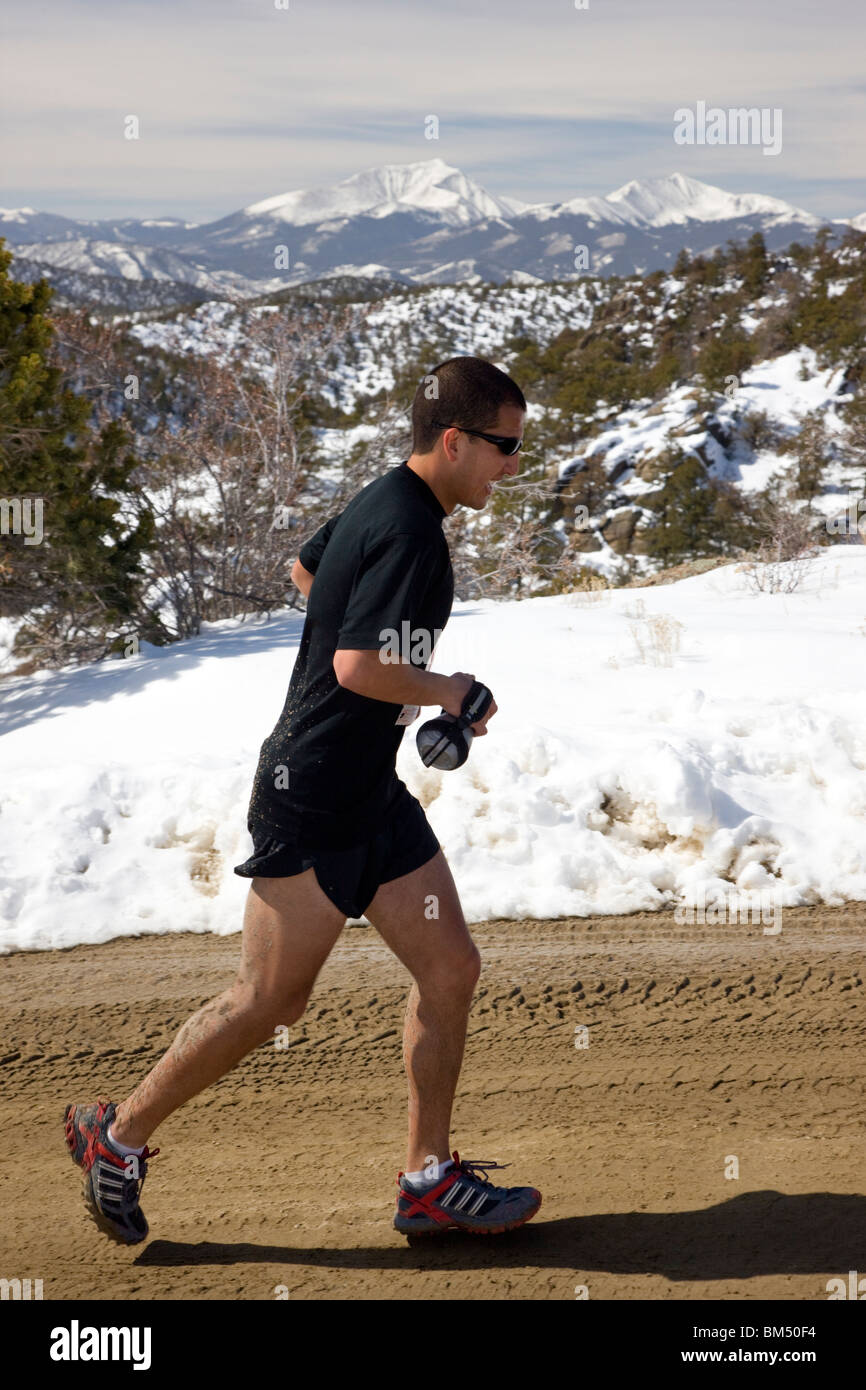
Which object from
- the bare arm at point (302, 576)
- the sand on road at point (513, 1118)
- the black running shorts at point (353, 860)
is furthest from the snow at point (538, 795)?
the bare arm at point (302, 576)

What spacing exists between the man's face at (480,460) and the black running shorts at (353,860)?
0.81 meters

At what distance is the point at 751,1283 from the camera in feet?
8.79

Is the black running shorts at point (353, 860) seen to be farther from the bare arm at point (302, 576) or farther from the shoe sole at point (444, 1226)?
the shoe sole at point (444, 1226)

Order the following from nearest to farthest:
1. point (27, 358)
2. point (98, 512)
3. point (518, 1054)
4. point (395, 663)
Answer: point (395, 663)
point (518, 1054)
point (27, 358)
point (98, 512)

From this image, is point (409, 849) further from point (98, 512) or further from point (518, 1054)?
point (98, 512)

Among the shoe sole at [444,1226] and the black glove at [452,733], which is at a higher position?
the black glove at [452,733]

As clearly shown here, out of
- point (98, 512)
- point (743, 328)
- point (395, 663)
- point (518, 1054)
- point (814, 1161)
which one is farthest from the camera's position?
point (743, 328)

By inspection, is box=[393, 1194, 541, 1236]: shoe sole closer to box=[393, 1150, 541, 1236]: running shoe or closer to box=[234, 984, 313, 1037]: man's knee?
box=[393, 1150, 541, 1236]: running shoe

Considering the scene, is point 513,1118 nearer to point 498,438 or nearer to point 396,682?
point 396,682

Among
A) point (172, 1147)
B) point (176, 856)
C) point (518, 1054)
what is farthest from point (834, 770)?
point (172, 1147)

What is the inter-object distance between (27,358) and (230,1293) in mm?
8734

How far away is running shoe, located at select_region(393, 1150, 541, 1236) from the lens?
9.46 ft

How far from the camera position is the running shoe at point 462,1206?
2883 millimetres

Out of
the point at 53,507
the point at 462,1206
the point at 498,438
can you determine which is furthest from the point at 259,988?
the point at 53,507
